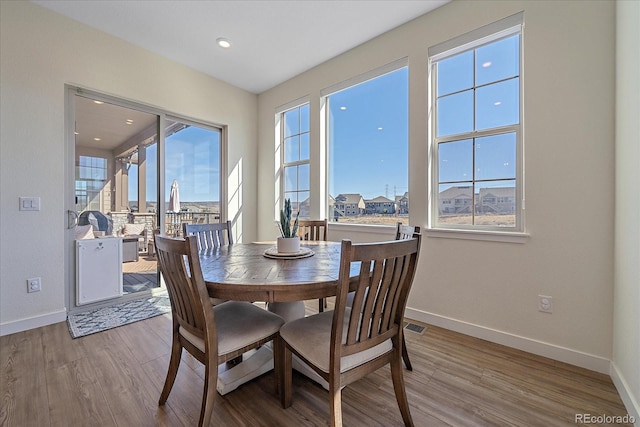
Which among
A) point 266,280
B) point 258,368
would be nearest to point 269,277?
point 266,280

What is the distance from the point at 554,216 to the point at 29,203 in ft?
14.4

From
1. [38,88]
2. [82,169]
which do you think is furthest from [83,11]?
[82,169]

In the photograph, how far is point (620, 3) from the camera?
5.33ft

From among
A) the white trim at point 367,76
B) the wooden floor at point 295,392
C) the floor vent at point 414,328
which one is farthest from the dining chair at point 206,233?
the white trim at point 367,76

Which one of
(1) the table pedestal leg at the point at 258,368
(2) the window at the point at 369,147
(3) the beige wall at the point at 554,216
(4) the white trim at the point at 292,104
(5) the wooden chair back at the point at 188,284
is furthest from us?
(4) the white trim at the point at 292,104

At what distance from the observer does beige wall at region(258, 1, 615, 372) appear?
5.83 ft

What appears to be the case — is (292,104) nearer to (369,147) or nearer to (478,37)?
(369,147)

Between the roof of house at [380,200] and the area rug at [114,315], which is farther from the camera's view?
the roof of house at [380,200]

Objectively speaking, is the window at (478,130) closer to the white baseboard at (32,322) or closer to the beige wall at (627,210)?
the beige wall at (627,210)

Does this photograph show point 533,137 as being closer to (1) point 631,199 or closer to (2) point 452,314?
(1) point 631,199

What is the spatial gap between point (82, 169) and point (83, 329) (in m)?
1.63

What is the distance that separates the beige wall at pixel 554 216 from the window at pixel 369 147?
0.56 m

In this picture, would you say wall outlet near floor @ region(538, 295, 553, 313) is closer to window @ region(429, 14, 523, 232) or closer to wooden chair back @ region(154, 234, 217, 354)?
window @ region(429, 14, 523, 232)

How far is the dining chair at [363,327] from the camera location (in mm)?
1085
